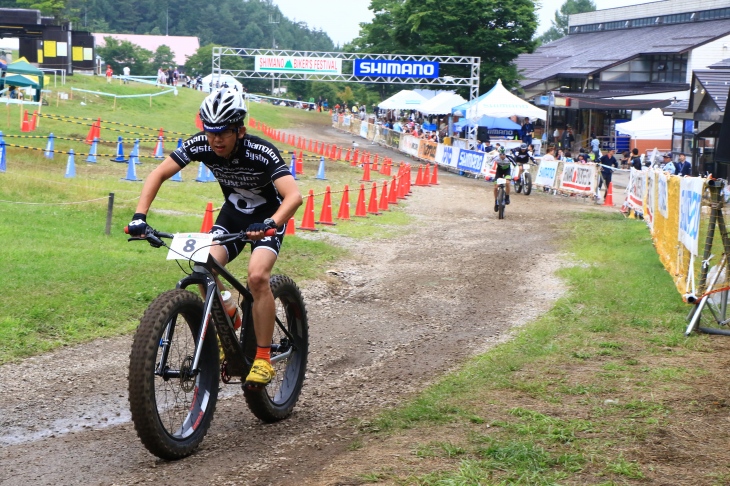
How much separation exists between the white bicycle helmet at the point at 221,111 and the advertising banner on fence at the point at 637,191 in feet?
57.8

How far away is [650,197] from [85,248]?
11.9m

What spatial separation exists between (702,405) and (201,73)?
4526 inches

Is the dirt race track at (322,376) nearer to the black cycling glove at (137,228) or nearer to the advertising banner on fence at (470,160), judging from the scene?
the black cycling glove at (137,228)

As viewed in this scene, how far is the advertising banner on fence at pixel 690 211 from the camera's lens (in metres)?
10.5

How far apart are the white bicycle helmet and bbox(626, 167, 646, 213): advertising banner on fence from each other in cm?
1761

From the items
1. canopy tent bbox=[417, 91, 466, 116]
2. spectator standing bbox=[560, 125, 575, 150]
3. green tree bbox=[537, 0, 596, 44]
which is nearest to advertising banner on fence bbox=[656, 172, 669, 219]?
canopy tent bbox=[417, 91, 466, 116]

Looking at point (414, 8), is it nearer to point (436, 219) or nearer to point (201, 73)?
point (436, 219)

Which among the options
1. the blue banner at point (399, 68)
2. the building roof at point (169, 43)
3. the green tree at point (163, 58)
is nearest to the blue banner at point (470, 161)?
the blue banner at point (399, 68)

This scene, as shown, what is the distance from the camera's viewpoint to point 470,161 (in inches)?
1535

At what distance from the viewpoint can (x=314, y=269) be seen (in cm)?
1396

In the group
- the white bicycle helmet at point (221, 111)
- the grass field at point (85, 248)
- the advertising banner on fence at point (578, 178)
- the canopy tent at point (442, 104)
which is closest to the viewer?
the white bicycle helmet at point (221, 111)

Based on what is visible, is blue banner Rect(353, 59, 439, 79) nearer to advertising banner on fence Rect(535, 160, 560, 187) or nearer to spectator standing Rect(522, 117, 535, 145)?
spectator standing Rect(522, 117, 535, 145)

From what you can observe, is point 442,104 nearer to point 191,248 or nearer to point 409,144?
point 409,144

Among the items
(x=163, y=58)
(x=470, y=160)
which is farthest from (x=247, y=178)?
(x=163, y=58)
